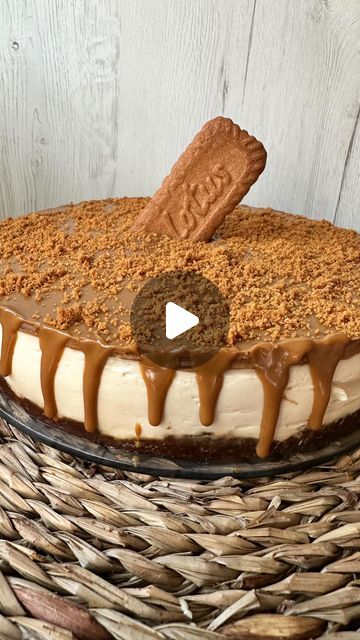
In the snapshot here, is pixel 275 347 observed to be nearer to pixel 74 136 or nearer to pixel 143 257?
pixel 143 257

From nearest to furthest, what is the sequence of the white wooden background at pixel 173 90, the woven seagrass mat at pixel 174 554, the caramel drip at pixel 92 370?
the woven seagrass mat at pixel 174 554
the caramel drip at pixel 92 370
the white wooden background at pixel 173 90

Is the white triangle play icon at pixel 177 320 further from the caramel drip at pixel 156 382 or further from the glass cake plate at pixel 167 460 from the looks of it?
the glass cake plate at pixel 167 460

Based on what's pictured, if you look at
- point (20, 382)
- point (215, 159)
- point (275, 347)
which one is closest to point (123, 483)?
point (20, 382)

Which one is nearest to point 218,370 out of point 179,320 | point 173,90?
point 179,320

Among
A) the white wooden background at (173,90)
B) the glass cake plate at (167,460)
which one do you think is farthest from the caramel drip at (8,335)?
the white wooden background at (173,90)

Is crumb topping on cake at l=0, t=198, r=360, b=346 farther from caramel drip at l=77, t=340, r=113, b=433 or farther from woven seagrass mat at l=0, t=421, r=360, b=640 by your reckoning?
woven seagrass mat at l=0, t=421, r=360, b=640

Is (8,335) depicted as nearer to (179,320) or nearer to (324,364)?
(179,320)
